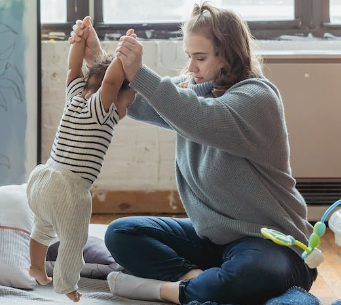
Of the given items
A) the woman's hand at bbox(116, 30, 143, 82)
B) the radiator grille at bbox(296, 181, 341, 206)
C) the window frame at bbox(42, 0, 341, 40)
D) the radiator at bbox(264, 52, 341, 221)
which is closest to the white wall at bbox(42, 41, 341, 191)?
the window frame at bbox(42, 0, 341, 40)

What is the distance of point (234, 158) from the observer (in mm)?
1690

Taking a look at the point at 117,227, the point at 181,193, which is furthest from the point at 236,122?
the point at 117,227

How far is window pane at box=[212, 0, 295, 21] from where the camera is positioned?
301 centimetres

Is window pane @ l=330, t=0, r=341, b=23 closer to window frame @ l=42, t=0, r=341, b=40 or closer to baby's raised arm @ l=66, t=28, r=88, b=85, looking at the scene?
window frame @ l=42, t=0, r=341, b=40

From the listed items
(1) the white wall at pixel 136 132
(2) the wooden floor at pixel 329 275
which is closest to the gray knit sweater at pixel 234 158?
(2) the wooden floor at pixel 329 275

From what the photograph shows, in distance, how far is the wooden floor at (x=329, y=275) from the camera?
2.01 meters

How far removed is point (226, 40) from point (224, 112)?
0.20 meters

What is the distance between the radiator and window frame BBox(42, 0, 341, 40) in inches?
12.3

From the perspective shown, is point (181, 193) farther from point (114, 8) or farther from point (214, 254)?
point (114, 8)

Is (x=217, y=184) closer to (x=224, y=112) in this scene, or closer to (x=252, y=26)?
(x=224, y=112)

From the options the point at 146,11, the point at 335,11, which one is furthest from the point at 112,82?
the point at 335,11

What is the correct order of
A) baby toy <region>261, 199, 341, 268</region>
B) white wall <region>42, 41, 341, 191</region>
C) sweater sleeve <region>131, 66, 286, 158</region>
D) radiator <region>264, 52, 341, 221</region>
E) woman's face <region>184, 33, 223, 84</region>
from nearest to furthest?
1. baby toy <region>261, 199, 341, 268</region>
2. sweater sleeve <region>131, 66, 286, 158</region>
3. woman's face <region>184, 33, 223, 84</region>
4. radiator <region>264, 52, 341, 221</region>
5. white wall <region>42, 41, 341, 191</region>

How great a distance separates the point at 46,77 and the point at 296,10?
1080mm

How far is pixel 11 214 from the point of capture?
196cm
